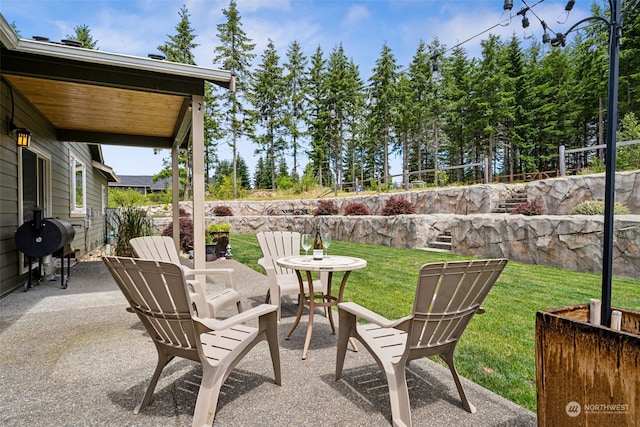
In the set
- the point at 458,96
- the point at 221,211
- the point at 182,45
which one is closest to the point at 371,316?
the point at 221,211

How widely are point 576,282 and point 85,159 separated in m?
11.4

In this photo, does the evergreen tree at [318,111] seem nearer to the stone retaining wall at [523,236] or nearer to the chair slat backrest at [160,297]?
the stone retaining wall at [523,236]

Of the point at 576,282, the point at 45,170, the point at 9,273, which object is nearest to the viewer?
the point at 9,273

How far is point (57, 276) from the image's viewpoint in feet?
18.4

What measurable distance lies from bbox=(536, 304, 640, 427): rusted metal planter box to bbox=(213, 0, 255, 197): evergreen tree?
67.8ft

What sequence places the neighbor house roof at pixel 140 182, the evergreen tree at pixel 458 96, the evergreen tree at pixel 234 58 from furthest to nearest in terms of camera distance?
the neighbor house roof at pixel 140 182, the evergreen tree at pixel 458 96, the evergreen tree at pixel 234 58

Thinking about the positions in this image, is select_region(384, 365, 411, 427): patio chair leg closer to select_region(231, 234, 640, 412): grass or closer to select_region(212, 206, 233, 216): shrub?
select_region(231, 234, 640, 412): grass

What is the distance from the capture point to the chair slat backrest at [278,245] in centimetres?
390

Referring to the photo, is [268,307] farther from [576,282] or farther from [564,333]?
[576,282]

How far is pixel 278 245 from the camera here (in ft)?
13.1

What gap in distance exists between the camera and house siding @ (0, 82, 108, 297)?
13.9 feet

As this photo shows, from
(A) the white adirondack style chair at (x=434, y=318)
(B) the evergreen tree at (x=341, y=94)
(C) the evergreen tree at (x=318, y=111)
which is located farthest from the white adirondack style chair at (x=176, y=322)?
(C) the evergreen tree at (x=318, y=111)

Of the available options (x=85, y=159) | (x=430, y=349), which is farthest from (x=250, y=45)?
(x=430, y=349)

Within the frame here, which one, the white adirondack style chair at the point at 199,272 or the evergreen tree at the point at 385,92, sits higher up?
the evergreen tree at the point at 385,92
